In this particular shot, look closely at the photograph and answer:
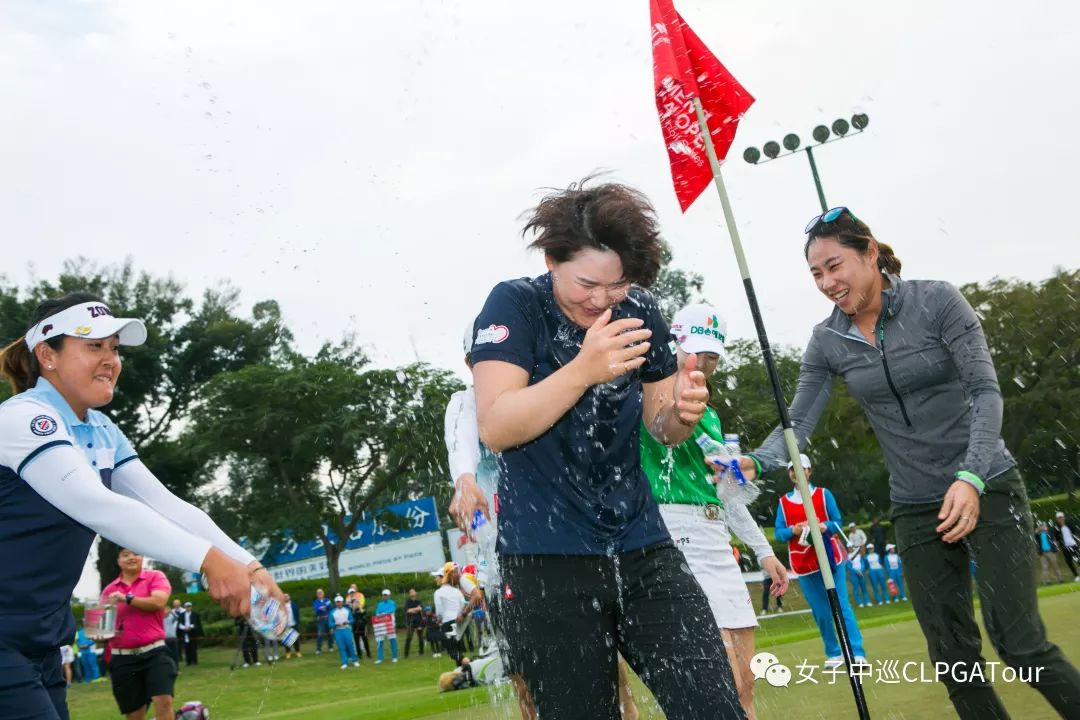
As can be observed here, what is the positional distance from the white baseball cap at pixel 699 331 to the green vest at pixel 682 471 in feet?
1.46

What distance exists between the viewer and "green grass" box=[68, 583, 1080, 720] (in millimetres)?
6621

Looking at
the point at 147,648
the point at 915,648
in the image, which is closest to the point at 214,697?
the point at 147,648

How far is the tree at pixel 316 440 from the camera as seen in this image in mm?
44406

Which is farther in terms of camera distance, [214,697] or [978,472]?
[214,697]

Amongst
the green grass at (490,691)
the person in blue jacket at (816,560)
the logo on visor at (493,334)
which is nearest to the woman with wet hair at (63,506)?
the logo on visor at (493,334)

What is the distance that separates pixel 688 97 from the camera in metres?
6.25

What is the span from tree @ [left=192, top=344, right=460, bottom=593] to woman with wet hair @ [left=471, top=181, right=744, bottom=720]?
39473 mm

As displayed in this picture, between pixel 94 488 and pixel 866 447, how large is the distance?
132ft

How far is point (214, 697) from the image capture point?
2231 centimetres

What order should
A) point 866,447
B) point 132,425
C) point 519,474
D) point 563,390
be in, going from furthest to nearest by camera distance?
point 132,425 → point 866,447 → point 519,474 → point 563,390

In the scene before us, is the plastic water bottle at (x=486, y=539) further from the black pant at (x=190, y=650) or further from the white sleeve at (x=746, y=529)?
the black pant at (x=190, y=650)

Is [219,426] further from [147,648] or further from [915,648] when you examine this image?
[915,648]

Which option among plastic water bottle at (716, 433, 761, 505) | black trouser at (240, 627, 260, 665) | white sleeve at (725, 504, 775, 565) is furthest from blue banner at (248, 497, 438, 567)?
plastic water bottle at (716, 433, 761, 505)

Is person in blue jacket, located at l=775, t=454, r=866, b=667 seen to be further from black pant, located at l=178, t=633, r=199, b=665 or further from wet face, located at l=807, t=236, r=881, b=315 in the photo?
black pant, located at l=178, t=633, r=199, b=665
